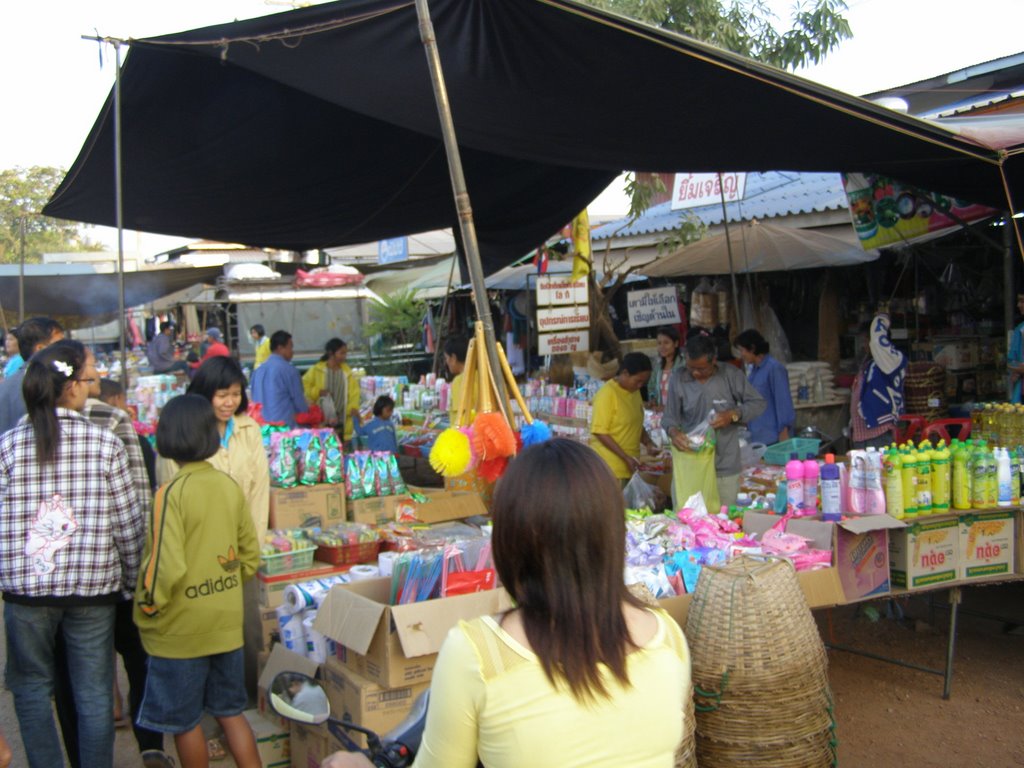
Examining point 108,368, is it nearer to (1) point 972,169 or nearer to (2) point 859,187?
(2) point 859,187

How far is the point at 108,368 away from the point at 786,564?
15.2 metres

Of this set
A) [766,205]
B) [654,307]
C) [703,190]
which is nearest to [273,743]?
[654,307]

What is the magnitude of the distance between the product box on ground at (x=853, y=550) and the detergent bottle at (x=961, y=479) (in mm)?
429

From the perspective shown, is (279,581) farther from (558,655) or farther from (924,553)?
(558,655)

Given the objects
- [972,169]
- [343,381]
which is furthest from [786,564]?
[343,381]

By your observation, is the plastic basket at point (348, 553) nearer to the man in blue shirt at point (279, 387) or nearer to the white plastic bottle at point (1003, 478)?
the white plastic bottle at point (1003, 478)

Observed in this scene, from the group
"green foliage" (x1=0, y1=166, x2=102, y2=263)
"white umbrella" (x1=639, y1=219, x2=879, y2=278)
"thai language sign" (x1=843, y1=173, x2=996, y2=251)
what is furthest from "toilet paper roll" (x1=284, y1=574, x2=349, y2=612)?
"green foliage" (x1=0, y1=166, x2=102, y2=263)

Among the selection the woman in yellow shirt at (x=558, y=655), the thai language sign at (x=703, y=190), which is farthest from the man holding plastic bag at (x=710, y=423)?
the thai language sign at (x=703, y=190)

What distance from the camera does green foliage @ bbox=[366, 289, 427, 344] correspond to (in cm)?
1709

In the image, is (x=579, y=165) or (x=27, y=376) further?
(x=579, y=165)

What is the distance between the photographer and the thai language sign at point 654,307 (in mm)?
10461

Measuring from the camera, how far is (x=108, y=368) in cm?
1616

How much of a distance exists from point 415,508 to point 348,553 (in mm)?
754

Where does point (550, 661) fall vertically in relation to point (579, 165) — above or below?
below
